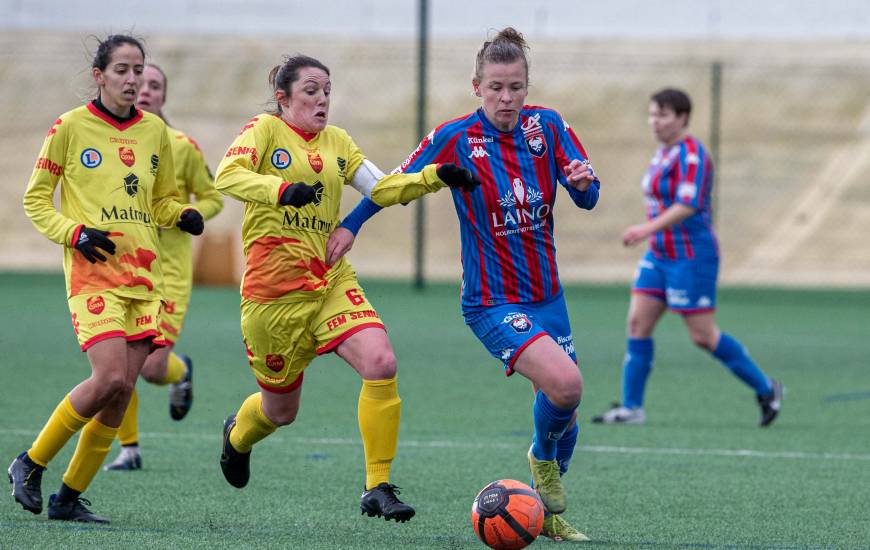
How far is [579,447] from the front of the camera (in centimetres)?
777

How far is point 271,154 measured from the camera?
18.6 feet

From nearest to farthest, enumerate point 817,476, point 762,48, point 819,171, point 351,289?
point 351,289, point 817,476, point 819,171, point 762,48

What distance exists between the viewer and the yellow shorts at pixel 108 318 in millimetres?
5496

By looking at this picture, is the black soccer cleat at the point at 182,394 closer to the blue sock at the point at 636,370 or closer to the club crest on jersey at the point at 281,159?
the club crest on jersey at the point at 281,159

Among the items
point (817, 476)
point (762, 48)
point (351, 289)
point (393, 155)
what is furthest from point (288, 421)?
point (762, 48)

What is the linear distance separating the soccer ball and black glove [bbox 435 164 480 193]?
1153 mm

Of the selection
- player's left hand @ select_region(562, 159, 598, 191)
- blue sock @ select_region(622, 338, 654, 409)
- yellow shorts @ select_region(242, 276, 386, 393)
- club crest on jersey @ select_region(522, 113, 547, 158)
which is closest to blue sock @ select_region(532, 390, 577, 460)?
yellow shorts @ select_region(242, 276, 386, 393)

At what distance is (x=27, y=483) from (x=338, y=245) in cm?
158

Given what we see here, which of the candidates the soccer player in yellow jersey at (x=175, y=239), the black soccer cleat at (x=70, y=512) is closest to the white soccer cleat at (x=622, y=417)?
the soccer player in yellow jersey at (x=175, y=239)

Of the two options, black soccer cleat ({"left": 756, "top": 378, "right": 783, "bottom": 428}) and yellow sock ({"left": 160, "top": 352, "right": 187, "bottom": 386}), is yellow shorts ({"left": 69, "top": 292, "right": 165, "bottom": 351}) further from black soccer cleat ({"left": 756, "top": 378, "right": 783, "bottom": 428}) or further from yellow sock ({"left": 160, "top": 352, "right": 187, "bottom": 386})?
black soccer cleat ({"left": 756, "top": 378, "right": 783, "bottom": 428})

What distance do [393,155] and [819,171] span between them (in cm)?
1160

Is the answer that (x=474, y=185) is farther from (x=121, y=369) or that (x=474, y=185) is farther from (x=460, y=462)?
(x=460, y=462)

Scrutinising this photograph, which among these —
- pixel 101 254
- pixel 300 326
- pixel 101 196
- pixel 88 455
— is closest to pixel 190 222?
pixel 101 196

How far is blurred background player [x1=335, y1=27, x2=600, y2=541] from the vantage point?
18.1 ft
